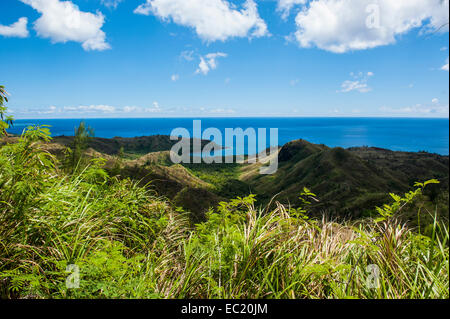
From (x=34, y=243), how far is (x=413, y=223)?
1205 centimetres

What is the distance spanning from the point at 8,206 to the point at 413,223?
12.3 metres

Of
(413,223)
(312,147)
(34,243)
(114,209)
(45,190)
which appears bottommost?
(413,223)

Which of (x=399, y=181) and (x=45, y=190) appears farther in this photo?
(x=399, y=181)

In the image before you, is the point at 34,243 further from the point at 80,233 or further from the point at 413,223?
the point at 413,223

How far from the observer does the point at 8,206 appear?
2.48 m

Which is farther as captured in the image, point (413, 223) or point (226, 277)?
point (413, 223)

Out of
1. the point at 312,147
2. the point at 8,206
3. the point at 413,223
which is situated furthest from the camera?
the point at 312,147

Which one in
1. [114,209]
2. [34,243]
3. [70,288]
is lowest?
[70,288]

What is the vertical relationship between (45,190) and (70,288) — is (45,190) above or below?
above
